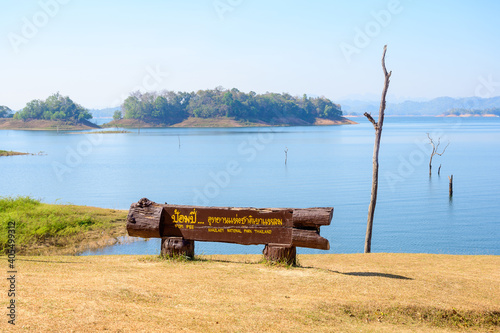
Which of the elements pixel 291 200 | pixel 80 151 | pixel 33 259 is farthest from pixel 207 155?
pixel 33 259

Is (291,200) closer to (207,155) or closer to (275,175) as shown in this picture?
(275,175)

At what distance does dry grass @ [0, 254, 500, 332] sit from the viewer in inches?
323

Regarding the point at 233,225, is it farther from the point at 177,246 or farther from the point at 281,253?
the point at 177,246

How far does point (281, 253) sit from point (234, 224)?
54.7 inches

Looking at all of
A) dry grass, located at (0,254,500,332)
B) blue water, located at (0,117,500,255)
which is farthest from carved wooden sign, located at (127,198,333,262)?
blue water, located at (0,117,500,255)

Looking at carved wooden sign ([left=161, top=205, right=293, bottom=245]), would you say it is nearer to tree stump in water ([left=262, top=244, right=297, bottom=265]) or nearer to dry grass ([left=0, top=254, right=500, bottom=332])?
tree stump in water ([left=262, top=244, right=297, bottom=265])

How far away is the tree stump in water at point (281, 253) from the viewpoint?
1283 cm

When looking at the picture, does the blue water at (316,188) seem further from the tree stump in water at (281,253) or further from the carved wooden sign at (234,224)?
the tree stump in water at (281,253)

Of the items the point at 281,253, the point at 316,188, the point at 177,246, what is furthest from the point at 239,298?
the point at 316,188

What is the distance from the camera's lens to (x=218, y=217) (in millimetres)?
13055

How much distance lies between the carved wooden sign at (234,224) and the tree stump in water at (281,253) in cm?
8

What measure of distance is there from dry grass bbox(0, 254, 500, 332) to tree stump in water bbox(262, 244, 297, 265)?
325mm

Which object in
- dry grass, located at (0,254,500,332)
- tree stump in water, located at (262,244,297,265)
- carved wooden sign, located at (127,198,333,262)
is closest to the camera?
dry grass, located at (0,254,500,332)

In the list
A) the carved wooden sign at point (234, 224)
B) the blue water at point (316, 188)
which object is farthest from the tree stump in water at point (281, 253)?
the blue water at point (316, 188)
